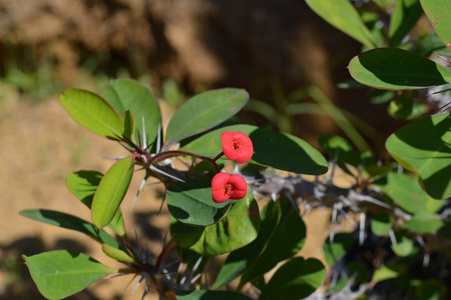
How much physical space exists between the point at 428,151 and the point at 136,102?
0.57 m

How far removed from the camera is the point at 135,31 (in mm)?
3076

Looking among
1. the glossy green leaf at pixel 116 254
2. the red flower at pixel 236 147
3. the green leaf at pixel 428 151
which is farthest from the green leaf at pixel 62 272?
the green leaf at pixel 428 151

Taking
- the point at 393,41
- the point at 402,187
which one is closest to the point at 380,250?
the point at 402,187

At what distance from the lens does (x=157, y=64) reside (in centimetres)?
312

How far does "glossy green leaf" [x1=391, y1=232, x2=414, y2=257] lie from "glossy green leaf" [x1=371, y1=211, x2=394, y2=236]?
0.11 m

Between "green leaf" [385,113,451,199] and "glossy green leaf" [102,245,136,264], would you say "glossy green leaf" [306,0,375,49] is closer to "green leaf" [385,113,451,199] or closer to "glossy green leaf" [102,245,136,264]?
"green leaf" [385,113,451,199]

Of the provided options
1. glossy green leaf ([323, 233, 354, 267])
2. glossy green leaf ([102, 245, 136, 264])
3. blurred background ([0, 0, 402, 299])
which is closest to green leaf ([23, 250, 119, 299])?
glossy green leaf ([102, 245, 136, 264])

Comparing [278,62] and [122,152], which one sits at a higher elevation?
[278,62]

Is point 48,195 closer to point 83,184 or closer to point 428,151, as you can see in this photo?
point 83,184

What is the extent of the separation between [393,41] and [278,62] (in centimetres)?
164

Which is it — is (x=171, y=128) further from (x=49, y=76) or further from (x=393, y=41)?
(x=49, y=76)

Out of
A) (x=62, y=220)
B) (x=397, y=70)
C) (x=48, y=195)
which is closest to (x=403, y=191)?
(x=397, y=70)

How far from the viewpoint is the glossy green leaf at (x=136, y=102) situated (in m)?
0.94

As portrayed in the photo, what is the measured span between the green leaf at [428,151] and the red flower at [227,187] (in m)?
0.24
